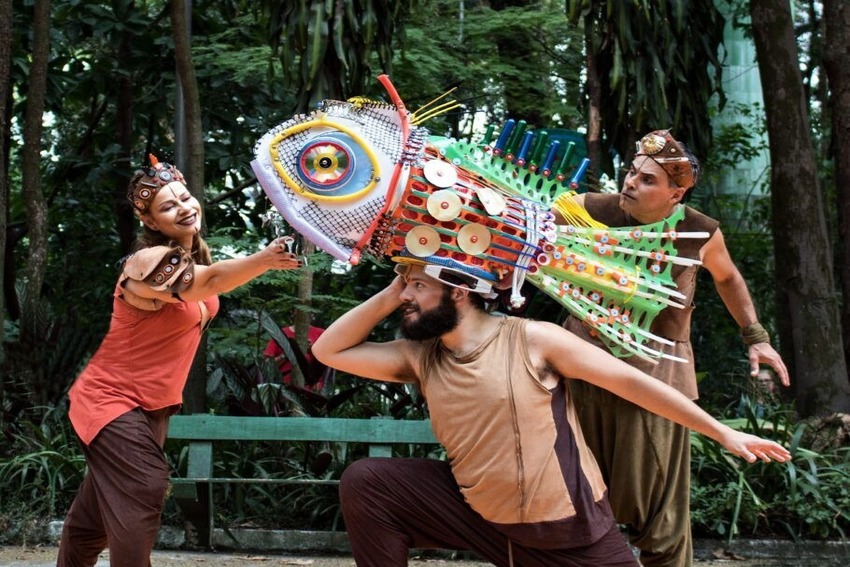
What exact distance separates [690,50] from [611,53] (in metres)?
0.59

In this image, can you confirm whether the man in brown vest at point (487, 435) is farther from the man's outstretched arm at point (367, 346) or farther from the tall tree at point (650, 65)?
the tall tree at point (650, 65)

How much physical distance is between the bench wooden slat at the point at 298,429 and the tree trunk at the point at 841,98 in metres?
3.42

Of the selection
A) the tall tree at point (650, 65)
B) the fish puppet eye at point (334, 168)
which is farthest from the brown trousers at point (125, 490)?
the tall tree at point (650, 65)

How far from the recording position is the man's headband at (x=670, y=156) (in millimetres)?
3926

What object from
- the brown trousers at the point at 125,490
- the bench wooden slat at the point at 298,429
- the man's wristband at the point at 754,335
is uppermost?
the man's wristband at the point at 754,335

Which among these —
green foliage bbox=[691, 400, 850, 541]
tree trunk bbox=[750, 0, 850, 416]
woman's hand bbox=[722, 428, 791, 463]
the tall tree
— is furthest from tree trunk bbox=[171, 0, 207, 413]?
woman's hand bbox=[722, 428, 791, 463]

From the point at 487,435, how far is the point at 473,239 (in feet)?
1.90

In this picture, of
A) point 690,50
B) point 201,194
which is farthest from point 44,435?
point 690,50

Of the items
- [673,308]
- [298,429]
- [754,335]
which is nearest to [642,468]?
[673,308]

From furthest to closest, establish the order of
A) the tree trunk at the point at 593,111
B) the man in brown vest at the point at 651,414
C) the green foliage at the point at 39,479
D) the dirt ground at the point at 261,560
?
1. the tree trunk at the point at 593,111
2. the green foliage at the point at 39,479
3. the dirt ground at the point at 261,560
4. the man in brown vest at the point at 651,414

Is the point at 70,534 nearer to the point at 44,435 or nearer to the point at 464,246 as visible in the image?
the point at 464,246

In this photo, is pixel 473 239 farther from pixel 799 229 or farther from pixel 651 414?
pixel 799 229

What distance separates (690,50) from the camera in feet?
24.7

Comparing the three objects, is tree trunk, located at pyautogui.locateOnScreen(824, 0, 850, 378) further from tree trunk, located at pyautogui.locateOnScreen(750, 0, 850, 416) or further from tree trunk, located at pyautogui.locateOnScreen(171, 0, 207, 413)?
tree trunk, located at pyautogui.locateOnScreen(171, 0, 207, 413)
